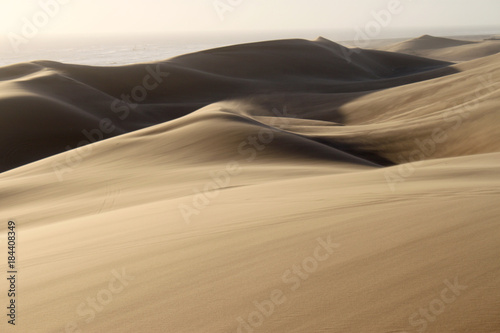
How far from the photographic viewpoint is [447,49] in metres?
58.9

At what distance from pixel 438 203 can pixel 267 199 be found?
1.59m

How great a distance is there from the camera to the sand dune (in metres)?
52.4

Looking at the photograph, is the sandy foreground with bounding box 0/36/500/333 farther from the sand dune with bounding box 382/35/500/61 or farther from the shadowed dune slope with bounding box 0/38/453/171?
the sand dune with bounding box 382/35/500/61

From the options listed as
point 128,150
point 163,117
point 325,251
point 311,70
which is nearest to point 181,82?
point 163,117

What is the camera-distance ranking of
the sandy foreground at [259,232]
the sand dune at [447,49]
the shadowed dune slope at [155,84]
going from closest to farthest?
1. the sandy foreground at [259,232]
2. the shadowed dune slope at [155,84]
3. the sand dune at [447,49]

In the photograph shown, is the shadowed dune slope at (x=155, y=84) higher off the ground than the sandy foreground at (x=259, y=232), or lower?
higher

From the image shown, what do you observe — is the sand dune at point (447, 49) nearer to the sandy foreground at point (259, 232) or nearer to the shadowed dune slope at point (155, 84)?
the shadowed dune slope at point (155, 84)

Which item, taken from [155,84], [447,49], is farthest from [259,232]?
[447,49]

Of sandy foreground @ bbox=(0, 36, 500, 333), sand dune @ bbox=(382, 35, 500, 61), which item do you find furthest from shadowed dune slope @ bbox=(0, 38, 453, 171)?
sand dune @ bbox=(382, 35, 500, 61)

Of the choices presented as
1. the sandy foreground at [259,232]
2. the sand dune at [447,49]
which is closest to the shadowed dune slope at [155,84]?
the sandy foreground at [259,232]

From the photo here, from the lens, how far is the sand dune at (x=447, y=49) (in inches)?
2064

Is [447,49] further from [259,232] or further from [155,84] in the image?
[259,232]

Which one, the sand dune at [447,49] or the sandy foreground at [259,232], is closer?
the sandy foreground at [259,232]

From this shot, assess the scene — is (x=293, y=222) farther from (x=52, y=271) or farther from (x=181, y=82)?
(x=181, y=82)
